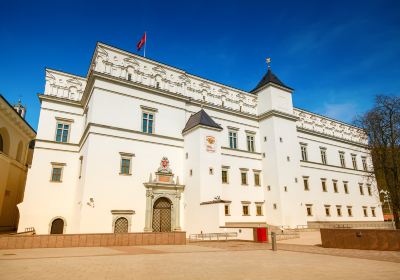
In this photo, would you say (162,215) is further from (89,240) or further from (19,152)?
(19,152)

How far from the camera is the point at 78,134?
90.9 ft

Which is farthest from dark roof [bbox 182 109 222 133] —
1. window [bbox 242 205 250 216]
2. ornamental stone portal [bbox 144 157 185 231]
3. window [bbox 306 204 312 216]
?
window [bbox 306 204 312 216]

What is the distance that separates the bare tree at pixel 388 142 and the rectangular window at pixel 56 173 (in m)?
29.7

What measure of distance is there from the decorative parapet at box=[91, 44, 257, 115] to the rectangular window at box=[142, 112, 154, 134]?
2.98m

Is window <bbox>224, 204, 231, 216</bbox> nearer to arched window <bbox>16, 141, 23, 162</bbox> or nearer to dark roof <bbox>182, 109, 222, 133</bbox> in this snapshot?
dark roof <bbox>182, 109, 222, 133</bbox>

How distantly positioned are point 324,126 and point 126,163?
32.5 metres

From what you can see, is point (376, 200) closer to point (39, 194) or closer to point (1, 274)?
point (39, 194)

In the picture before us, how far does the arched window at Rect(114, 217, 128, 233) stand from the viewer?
22.6 metres

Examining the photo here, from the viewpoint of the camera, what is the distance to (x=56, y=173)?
25688 millimetres

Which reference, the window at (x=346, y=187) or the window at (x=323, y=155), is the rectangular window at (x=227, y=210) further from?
the window at (x=346, y=187)

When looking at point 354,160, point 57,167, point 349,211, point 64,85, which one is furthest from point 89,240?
point 354,160

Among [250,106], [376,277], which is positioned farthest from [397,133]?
[376,277]

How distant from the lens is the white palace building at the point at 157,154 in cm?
2341

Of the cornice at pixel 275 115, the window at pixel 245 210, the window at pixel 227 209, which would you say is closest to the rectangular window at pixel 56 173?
the window at pixel 227 209
